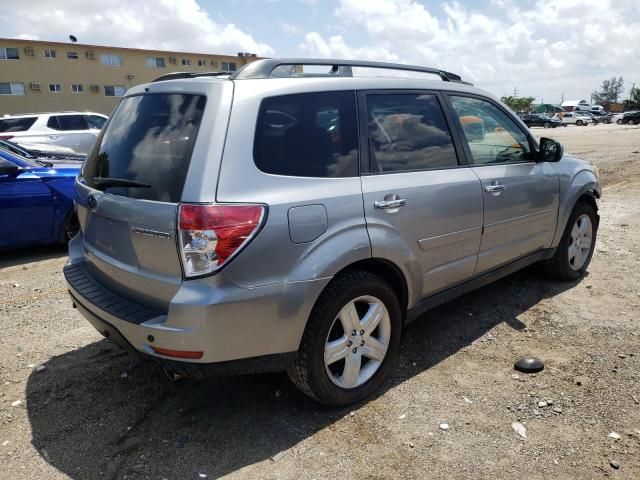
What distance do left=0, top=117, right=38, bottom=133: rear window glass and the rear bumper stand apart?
1265cm

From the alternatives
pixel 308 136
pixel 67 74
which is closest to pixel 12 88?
pixel 67 74

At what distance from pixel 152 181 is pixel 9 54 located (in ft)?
149

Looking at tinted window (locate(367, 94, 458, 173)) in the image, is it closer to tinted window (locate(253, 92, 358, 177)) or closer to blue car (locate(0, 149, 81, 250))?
tinted window (locate(253, 92, 358, 177))

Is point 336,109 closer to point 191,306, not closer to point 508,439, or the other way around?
point 191,306

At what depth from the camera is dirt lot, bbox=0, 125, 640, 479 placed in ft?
8.38

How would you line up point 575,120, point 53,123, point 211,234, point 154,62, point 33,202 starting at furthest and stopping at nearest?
point 575,120 → point 154,62 → point 53,123 → point 33,202 → point 211,234

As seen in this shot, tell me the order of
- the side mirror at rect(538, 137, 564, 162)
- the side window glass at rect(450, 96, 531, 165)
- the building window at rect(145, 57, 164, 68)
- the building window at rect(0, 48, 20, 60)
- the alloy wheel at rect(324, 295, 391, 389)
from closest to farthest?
the alloy wheel at rect(324, 295, 391, 389)
the side window glass at rect(450, 96, 531, 165)
the side mirror at rect(538, 137, 564, 162)
the building window at rect(0, 48, 20, 60)
the building window at rect(145, 57, 164, 68)

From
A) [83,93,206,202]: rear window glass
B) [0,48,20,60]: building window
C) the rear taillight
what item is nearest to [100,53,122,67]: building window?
[0,48,20,60]: building window

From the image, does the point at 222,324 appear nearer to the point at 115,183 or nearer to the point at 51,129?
the point at 115,183

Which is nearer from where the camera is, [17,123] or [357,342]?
[357,342]

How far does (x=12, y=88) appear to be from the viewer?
39.6 m

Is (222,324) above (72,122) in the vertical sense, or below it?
below

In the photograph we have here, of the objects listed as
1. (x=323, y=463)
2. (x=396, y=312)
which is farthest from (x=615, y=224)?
(x=323, y=463)

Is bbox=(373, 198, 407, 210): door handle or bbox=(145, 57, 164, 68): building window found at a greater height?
bbox=(145, 57, 164, 68): building window
